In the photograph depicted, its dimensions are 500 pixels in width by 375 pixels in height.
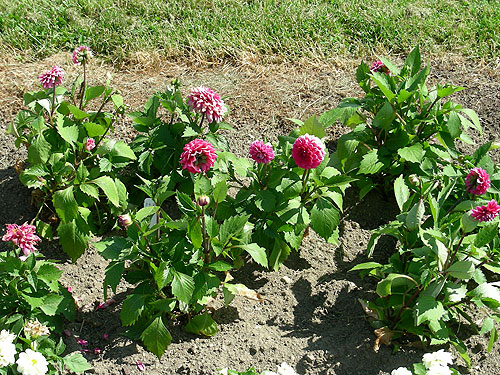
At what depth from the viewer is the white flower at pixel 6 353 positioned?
295 centimetres

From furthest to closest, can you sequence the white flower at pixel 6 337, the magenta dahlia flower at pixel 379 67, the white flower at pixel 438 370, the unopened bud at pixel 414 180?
the magenta dahlia flower at pixel 379 67 < the unopened bud at pixel 414 180 < the white flower at pixel 6 337 < the white flower at pixel 438 370

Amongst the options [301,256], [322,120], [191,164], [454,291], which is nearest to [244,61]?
[322,120]

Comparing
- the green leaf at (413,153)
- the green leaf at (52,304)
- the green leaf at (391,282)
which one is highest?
the green leaf at (413,153)

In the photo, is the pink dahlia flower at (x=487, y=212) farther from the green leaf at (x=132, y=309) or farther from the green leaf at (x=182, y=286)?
the green leaf at (x=132, y=309)

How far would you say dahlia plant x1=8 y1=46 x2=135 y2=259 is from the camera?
3.78 m

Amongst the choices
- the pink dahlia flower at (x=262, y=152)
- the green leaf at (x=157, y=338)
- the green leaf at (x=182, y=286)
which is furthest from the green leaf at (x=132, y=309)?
the pink dahlia flower at (x=262, y=152)

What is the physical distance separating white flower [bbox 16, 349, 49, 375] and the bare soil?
0.43 meters

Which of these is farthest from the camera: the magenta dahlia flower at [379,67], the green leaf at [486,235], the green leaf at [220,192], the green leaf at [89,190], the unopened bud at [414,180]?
the magenta dahlia flower at [379,67]

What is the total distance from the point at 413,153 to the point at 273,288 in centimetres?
115

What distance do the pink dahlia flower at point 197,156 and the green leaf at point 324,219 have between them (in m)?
0.71

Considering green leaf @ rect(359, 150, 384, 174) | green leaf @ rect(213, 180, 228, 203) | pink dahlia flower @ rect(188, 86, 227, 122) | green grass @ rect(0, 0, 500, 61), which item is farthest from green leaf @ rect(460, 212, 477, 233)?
green grass @ rect(0, 0, 500, 61)

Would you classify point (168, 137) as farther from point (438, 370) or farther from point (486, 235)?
point (438, 370)

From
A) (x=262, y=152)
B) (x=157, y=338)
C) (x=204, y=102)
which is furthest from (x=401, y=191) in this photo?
(x=157, y=338)

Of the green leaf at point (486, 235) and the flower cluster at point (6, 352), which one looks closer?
the flower cluster at point (6, 352)
